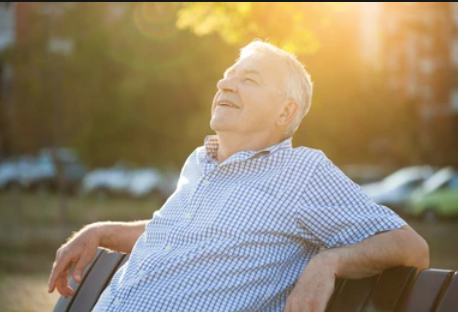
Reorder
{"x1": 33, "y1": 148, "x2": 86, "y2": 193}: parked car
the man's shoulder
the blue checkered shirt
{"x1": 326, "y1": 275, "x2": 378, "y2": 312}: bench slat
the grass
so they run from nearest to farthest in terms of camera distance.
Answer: {"x1": 326, "y1": 275, "x2": 378, "y2": 312}: bench slat
the blue checkered shirt
the man's shoulder
the grass
{"x1": 33, "y1": 148, "x2": 86, "y2": 193}: parked car

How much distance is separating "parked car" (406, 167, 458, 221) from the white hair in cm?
1998

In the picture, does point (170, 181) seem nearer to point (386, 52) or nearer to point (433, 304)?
point (386, 52)

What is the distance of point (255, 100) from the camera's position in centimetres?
326

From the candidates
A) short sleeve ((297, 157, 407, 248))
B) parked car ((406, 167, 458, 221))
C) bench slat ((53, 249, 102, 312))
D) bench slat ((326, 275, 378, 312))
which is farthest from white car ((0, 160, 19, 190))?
bench slat ((326, 275, 378, 312))

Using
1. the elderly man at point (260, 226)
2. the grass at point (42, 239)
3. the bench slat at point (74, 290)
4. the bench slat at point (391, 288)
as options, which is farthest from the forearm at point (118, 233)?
the grass at point (42, 239)

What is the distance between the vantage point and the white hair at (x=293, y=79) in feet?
10.7

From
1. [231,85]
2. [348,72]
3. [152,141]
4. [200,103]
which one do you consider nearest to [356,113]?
[348,72]

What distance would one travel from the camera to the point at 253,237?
2902 mm

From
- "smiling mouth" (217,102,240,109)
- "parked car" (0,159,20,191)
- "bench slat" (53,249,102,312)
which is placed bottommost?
"parked car" (0,159,20,191)

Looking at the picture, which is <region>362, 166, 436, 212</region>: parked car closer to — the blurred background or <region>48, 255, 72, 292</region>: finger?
the blurred background

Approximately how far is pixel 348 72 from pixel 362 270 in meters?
25.7

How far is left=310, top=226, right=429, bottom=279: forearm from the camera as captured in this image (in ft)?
8.80

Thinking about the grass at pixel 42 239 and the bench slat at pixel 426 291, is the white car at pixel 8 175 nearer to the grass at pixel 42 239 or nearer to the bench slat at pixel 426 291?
the grass at pixel 42 239

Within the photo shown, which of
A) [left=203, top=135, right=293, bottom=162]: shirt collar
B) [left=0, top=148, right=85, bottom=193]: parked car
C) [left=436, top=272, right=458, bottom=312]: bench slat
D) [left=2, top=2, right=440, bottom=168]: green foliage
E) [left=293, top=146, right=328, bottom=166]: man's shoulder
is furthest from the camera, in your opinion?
[left=0, top=148, right=85, bottom=193]: parked car
